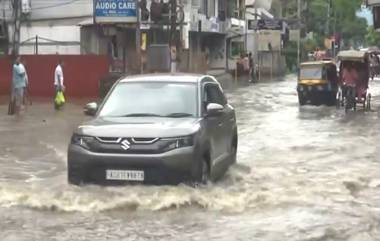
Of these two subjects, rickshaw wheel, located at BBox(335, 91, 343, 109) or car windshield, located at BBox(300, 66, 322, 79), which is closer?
rickshaw wheel, located at BBox(335, 91, 343, 109)

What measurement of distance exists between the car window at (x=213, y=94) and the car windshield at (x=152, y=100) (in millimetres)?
306

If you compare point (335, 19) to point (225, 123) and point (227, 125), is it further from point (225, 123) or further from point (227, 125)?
point (225, 123)

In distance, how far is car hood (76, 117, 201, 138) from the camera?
9766 mm

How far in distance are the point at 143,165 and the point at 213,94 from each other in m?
2.51

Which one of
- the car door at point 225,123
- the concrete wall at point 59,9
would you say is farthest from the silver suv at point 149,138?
the concrete wall at point 59,9

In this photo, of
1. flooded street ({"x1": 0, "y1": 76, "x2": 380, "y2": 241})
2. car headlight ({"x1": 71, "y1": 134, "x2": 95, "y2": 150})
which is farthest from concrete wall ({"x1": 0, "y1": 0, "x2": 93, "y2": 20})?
car headlight ({"x1": 71, "y1": 134, "x2": 95, "y2": 150})

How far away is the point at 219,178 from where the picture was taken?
1163 centimetres

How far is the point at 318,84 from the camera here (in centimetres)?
2941

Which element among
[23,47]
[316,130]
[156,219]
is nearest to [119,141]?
[156,219]

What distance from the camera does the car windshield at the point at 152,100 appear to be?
10695 mm

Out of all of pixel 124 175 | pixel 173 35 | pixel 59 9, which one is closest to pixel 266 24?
pixel 59 9

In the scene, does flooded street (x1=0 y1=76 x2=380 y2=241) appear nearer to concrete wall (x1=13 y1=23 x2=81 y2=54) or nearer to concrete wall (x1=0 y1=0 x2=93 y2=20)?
concrete wall (x1=13 y1=23 x2=81 y2=54)

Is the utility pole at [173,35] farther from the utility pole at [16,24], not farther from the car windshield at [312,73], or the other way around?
the utility pole at [16,24]

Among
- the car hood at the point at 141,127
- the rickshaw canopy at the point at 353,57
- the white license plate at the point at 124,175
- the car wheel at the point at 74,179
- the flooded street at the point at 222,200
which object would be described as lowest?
the flooded street at the point at 222,200
